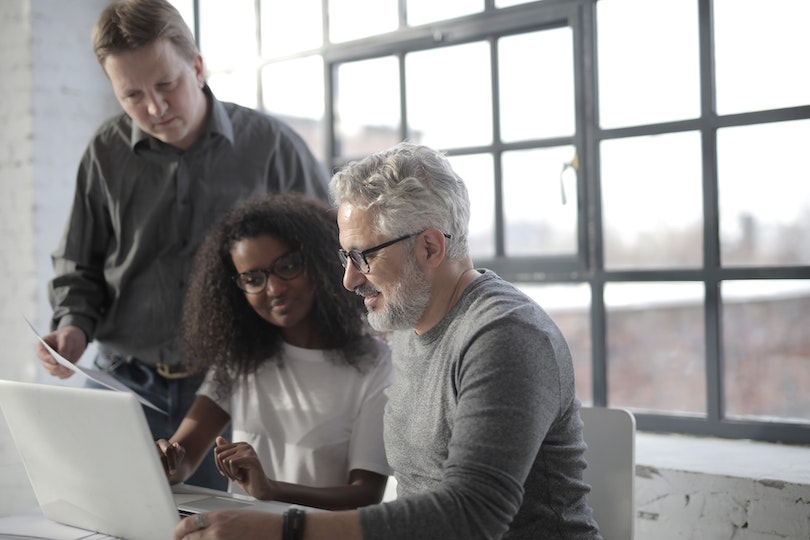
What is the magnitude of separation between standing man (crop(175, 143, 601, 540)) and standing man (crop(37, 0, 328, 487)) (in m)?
0.74

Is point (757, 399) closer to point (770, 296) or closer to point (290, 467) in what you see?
point (770, 296)

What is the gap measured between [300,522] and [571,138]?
5.39ft

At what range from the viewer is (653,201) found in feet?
8.02

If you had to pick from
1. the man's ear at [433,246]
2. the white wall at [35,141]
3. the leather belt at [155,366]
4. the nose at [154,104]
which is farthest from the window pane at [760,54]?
the white wall at [35,141]

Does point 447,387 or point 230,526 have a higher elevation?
point 447,387

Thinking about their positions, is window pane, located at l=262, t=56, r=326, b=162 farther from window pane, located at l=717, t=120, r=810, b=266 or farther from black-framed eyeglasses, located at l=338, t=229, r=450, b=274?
black-framed eyeglasses, located at l=338, t=229, r=450, b=274

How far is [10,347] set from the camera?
140 inches

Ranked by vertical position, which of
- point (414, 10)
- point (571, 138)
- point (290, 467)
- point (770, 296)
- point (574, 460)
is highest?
point (414, 10)

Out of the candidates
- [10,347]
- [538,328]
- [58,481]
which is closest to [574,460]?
[538,328]

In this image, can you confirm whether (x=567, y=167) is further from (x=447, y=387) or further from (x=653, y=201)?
(x=447, y=387)

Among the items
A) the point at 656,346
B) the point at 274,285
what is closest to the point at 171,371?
the point at 274,285

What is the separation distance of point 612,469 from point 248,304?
90cm

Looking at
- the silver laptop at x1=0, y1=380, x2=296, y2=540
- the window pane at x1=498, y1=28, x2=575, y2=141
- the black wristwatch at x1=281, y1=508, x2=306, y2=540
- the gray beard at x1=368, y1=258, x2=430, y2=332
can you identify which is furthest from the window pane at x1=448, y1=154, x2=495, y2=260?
the black wristwatch at x1=281, y1=508, x2=306, y2=540

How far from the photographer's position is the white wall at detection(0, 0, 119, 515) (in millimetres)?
3396
